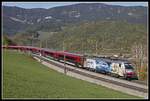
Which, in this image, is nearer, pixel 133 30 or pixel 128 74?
pixel 128 74

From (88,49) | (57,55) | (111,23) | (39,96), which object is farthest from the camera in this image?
(111,23)

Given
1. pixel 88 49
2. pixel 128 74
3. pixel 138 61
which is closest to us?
pixel 128 74

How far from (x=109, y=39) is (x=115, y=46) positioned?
10.7 meters

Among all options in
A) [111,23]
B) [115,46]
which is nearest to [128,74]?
[115,46]

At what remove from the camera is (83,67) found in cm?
6950

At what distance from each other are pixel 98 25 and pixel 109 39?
33.9 metres

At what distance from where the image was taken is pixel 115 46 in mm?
131875

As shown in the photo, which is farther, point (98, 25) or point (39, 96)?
point (98, 25)

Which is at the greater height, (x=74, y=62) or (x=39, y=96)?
(x=39, y=96)

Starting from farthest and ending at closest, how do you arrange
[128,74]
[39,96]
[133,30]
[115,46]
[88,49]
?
[133,30]
[115,46]
[88,49]
[128,74]
[39,96]

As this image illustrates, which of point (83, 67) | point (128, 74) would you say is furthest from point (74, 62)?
point (128, 74)

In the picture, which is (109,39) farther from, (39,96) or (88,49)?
(39,96)

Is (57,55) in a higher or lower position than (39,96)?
lower

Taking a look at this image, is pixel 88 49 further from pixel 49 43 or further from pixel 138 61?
pixel 138 61
